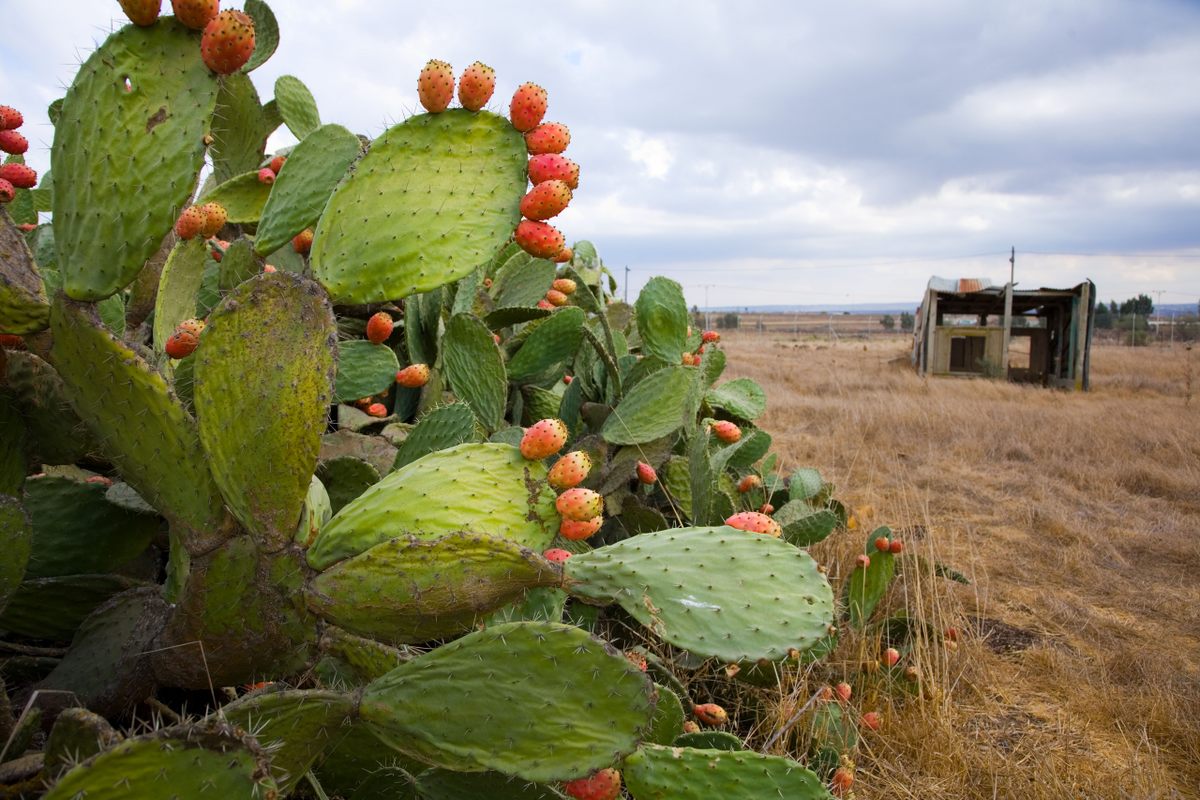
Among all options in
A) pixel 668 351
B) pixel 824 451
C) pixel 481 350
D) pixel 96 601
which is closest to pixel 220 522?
pixel 96 601

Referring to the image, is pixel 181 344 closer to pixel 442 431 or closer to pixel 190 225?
pixel 190 225

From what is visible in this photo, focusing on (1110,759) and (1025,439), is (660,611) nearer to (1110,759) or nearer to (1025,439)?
(1110,759)

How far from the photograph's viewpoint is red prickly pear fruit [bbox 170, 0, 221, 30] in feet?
3.71

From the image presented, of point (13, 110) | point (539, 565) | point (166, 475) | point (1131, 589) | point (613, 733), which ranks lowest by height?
point (1131, 589)

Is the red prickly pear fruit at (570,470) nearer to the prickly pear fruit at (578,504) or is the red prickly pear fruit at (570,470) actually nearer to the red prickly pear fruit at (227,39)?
the prickly pear fruit at (578,504)

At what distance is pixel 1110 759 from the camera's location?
231 centimetres

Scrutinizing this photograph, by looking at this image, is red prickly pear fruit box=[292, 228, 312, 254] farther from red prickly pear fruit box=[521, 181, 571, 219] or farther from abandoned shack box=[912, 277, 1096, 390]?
abandoned shack box=[912, 277, 1096, 390]

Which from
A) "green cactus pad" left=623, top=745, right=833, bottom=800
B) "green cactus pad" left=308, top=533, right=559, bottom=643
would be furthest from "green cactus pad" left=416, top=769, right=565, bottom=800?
"green cactus pad" left=308, top=533, right=559, bottom=643

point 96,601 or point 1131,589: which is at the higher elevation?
point 96,601

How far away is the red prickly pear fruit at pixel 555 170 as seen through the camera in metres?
1.35

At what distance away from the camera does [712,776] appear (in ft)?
4.25

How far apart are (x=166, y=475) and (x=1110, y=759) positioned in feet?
8.69

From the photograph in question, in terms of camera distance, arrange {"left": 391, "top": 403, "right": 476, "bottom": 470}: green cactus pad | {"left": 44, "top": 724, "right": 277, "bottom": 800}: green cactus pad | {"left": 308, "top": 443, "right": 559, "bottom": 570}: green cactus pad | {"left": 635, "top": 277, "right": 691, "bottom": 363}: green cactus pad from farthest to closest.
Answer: {"left": 635, "top": 277, "right": 691, "bottom": 363}: green cactus pad → {"left": 391, "top": 403, "right": 476, "bottom": 470}: green cactus pad → {"left": 308, "top": 443, "right": 559, "bottom": 570}: green cactus pad → {"left": 44, "top": 724, "right": 277, "bottom": 800}: green cactus pad

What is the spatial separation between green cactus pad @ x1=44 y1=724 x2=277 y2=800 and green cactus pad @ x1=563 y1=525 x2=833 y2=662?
0.51m
